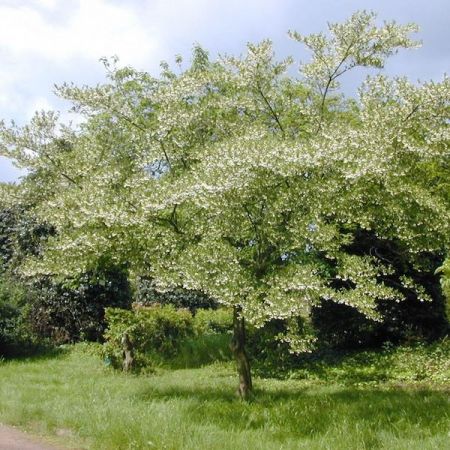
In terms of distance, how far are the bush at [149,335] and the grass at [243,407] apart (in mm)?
718

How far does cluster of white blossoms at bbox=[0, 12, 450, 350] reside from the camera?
9.02 meters

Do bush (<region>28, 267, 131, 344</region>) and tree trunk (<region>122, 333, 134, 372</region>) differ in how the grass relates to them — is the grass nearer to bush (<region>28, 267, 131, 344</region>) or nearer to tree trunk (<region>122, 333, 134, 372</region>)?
tree trunk (<region>122, 333, 134, 372</region>)

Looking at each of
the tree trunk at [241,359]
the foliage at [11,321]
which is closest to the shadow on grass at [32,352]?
the foliage at [11,321]

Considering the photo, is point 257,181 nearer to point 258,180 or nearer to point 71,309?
point 258,180

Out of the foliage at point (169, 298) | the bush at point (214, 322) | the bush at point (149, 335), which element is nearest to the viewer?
the bush at point (149, 335)

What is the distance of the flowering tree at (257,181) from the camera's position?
902 centimetres

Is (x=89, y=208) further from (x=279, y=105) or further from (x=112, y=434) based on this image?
(x=279, y=105)

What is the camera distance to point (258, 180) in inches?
361

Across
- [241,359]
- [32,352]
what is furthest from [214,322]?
[241,359]

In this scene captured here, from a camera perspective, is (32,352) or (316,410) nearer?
(316,410)

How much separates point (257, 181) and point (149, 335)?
8482 mm

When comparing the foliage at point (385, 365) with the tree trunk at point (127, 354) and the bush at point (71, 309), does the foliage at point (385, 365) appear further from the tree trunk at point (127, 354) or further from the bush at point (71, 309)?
the bush at point (71, 309)

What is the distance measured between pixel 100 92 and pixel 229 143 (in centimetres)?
359

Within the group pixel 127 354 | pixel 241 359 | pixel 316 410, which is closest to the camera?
pixel 316 410
